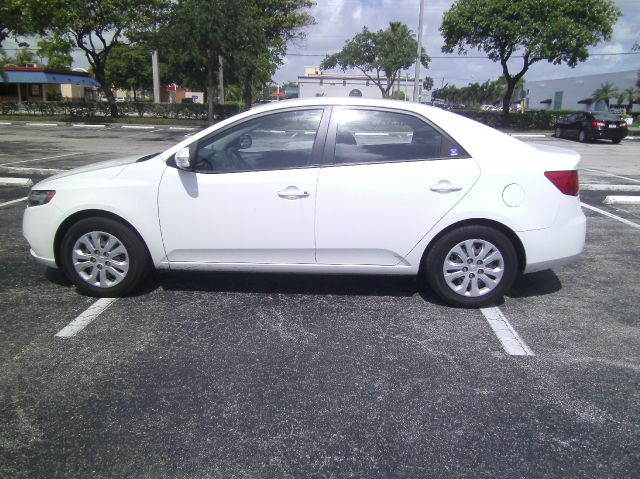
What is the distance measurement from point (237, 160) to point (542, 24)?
27640mm

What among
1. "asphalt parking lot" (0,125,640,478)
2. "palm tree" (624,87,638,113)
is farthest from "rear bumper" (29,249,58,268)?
"palm tree" (624,87,638,113)

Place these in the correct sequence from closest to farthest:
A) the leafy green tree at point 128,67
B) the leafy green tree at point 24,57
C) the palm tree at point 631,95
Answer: the palm tree at point 631,95 < the leafy green tree at point 128,67 < the leafy green tree at point 24,57

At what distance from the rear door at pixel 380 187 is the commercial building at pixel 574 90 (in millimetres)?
64079

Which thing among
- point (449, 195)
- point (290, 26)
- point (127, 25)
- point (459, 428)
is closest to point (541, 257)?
point (449, 195)

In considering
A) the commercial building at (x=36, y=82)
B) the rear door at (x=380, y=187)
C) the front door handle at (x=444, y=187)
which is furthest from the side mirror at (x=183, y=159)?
the commercial building at (x=36, y=82)

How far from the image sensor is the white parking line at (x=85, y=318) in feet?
12.3

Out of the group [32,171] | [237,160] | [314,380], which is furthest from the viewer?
[32,171]

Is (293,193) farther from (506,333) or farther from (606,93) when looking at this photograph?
(606,93)

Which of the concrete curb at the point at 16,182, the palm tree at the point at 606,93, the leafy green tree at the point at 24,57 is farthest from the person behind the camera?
the leafy green tree at the point at 24,57

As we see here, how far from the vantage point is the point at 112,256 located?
427 centimetres

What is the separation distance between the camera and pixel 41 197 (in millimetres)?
4285

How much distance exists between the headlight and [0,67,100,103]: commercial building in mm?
48377

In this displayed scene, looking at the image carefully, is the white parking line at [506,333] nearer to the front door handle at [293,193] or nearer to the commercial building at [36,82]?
the front door handle at [293,193]

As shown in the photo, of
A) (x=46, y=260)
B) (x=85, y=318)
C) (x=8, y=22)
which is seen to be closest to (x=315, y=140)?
Answer: (x=85, y=318)
